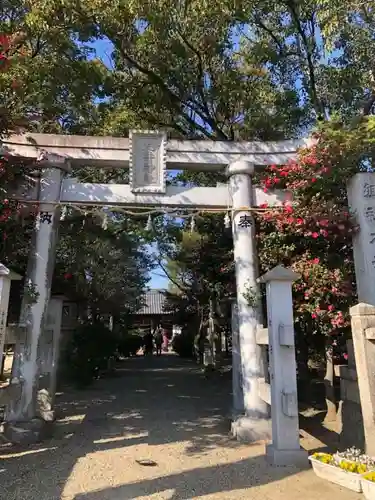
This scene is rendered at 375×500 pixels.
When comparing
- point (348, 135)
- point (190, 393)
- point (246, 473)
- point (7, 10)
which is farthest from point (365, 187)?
point (7, 10)

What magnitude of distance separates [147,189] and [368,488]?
5.40 meters

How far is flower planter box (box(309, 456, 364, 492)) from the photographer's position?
13.8 ft

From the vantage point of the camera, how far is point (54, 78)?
912cm

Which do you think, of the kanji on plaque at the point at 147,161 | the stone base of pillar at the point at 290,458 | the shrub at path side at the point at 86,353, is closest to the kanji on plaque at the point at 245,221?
the kanji on plaque at the point at 147,161

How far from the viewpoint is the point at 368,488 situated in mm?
4031

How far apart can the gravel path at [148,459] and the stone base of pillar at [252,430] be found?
168 mm

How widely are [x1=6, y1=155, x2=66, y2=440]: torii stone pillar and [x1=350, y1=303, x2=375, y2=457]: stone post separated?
4.80m

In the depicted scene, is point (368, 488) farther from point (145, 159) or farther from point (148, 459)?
point (145, 159)

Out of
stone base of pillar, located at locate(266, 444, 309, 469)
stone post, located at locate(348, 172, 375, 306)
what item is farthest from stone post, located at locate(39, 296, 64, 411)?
stone post, located at locate(348, 172, 375, 306)

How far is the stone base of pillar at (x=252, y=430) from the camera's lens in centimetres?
633

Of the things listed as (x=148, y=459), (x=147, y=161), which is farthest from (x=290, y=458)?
(x=147, y=161)

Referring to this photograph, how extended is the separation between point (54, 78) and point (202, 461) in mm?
8081

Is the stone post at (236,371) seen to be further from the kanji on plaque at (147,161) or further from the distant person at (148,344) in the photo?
the distant person at (148,344)

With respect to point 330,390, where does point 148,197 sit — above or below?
above
